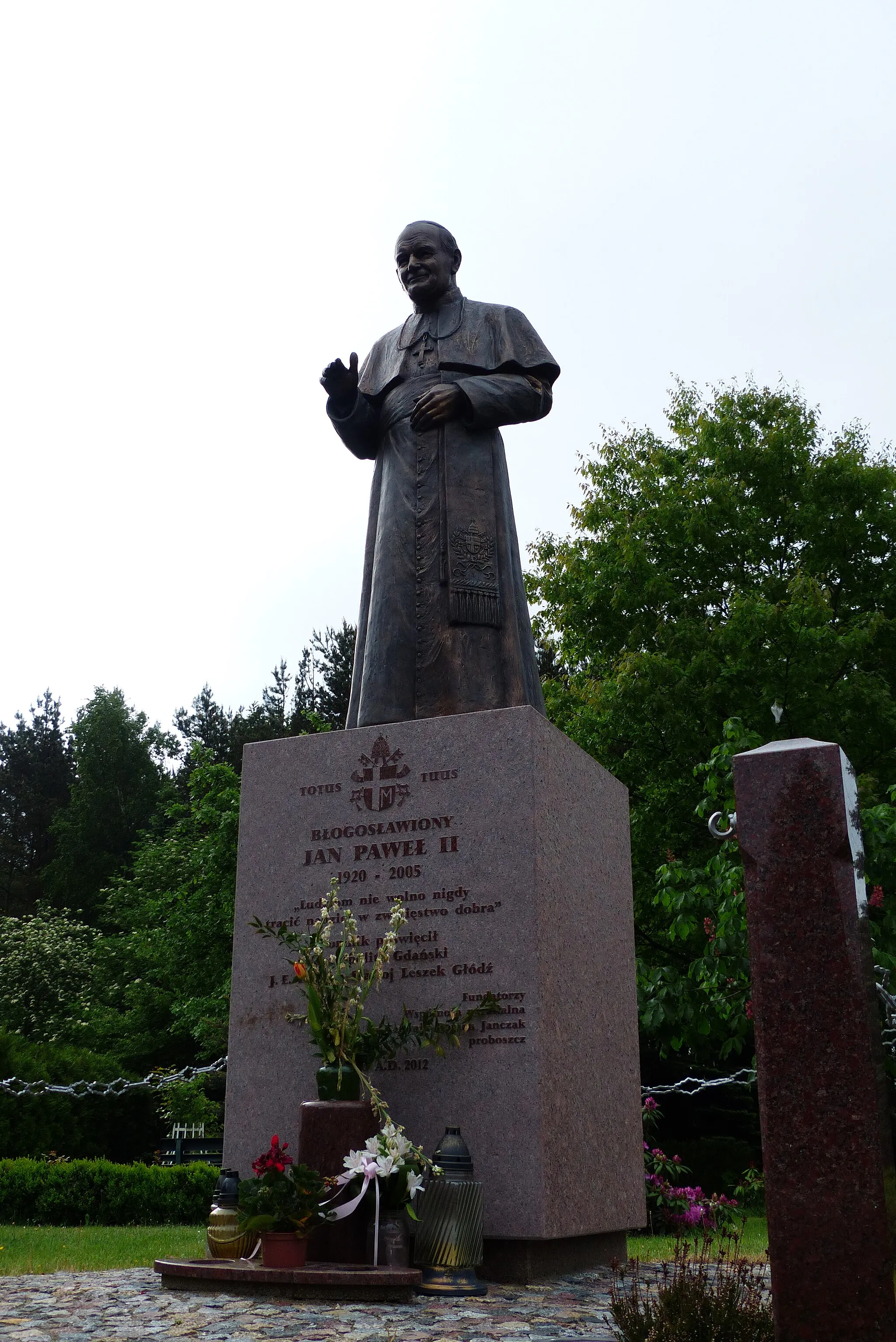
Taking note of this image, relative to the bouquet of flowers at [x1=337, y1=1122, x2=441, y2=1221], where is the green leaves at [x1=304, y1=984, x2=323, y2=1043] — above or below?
above

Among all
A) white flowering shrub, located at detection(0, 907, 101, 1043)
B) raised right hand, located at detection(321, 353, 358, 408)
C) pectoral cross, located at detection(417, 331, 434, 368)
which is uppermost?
pectoral cross, located at detection(417, 331, 434, 368)

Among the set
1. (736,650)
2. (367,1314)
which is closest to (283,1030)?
(367,1314)

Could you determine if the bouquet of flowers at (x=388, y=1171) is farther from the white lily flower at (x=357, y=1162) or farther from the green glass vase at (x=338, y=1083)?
the green glass vase at (x=338, y=1083)

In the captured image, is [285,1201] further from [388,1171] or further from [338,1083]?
[338,1083]

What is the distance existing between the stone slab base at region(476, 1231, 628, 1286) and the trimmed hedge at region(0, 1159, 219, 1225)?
616cm

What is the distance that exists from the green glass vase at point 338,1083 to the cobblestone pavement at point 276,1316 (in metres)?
0.92

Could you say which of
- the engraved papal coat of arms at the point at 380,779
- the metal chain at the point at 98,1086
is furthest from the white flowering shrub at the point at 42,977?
the engraved papal coat of arms at the point at 380,779

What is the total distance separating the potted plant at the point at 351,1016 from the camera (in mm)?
5809

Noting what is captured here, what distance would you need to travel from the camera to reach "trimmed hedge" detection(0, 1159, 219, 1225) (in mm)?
11188

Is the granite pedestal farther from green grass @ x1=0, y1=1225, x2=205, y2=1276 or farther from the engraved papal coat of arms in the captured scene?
green grass @ x1=0, y1=1225, x2=205, y2=1276

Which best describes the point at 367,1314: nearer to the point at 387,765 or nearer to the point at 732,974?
the point at 387,765

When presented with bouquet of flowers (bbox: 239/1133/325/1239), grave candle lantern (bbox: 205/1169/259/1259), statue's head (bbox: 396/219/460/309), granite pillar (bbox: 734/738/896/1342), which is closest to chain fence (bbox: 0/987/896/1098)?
granite pillar (bbox: 734/738/896/1342)

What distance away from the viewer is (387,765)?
695cm

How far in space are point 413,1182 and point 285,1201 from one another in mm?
535
